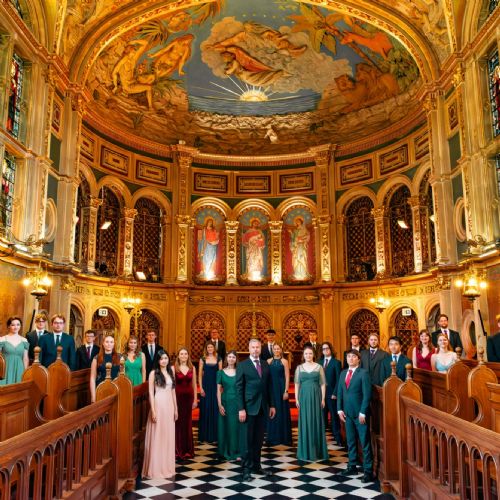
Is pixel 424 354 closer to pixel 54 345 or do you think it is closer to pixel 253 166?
pixel 54 345

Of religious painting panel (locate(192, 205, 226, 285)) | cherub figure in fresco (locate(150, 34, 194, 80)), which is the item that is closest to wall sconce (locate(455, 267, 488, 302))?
religious painting panel (locate(192, 205, 226, 285))

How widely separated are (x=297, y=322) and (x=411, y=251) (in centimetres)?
522

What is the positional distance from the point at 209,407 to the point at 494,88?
10544 millimetres

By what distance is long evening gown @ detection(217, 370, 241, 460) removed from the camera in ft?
28.8

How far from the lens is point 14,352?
8.40 meters

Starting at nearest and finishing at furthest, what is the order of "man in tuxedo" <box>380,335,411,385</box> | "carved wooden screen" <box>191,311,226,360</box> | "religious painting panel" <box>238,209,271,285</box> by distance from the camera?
"man in tuxedo" <box>380,335,411,385</box> < "carved wooden screen" <box>191,311,226,360</box> < "religious painting panel" <box>238,209,271,285</box>

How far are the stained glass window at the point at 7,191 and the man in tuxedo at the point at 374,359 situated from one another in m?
8.58

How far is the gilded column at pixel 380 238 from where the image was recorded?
1978 cm

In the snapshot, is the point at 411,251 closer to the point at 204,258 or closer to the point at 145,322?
the point at 204,258

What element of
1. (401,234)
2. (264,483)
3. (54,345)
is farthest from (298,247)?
(264,483)

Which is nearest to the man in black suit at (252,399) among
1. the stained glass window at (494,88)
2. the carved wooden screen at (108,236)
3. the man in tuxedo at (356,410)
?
the man in tuxedo at (356,410)

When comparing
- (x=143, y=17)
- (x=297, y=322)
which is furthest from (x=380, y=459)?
(x=143, y=17)

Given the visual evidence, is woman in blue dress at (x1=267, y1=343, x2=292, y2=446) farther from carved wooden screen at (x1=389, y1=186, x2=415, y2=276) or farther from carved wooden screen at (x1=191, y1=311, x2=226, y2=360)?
carved wooden screen at (x1=191, y1=311, x2=226, y2=360)

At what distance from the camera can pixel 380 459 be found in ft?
25.2
